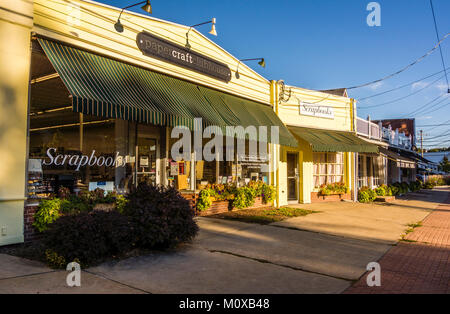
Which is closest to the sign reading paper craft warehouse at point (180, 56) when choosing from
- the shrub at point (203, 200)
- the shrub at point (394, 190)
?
the shrub at point (203, 200)

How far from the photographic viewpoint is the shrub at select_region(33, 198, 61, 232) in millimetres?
6754

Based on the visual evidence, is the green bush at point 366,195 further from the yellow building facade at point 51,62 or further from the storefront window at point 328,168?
the yellow building facade at point 51,62

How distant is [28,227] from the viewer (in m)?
6.68

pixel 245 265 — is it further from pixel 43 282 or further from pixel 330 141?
pixel 330 141

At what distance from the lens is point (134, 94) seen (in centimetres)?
815

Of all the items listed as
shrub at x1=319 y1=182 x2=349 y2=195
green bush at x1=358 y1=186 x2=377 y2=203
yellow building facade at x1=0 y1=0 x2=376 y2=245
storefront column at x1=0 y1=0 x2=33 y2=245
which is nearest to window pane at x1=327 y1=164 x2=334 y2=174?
shrub at x1=319 y1=182 x2=349 y2=195

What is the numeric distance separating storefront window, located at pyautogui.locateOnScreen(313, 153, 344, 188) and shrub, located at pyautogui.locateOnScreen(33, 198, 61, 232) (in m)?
12.2

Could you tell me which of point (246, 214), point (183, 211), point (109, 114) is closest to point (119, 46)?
point (109, 114)

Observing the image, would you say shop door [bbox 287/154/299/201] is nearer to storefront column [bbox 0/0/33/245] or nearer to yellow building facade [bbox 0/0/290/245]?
yellow building facade [bbox 0/0/290/245]

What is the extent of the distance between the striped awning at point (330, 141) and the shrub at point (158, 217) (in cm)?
846

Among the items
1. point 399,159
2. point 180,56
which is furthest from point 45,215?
point 399,159

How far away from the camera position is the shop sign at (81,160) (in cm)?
763

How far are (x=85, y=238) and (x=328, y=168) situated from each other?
44.8ft
